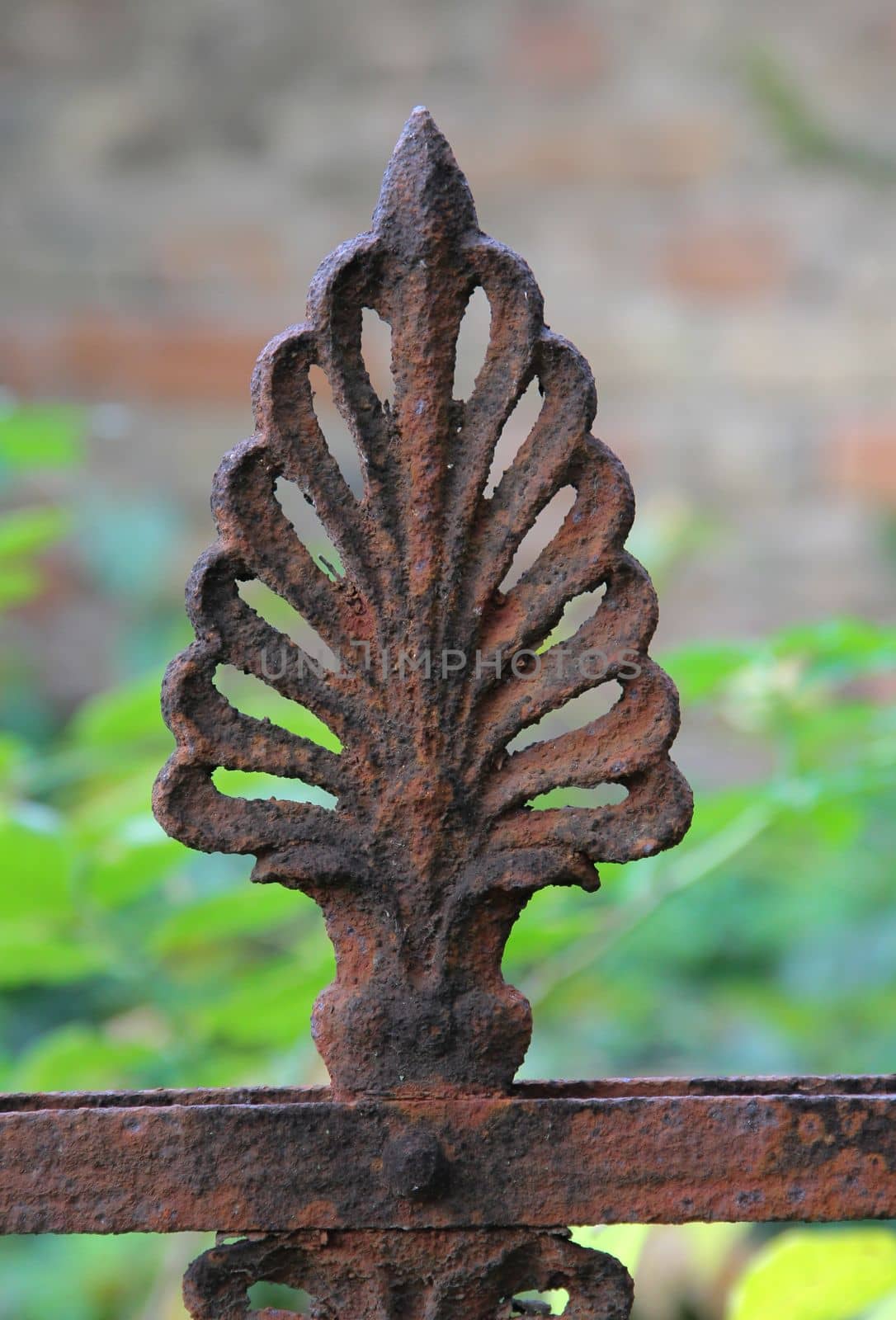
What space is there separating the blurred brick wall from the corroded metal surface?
2132 mm

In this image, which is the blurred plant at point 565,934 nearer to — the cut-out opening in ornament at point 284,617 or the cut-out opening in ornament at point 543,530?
the cut-out opening in ornament at point 284,617

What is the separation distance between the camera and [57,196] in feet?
8.79

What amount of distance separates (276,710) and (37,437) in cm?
35

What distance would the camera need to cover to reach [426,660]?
0.55 m

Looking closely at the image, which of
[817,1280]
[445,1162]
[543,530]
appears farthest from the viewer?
[543,530]

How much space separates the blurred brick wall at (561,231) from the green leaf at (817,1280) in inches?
72.5

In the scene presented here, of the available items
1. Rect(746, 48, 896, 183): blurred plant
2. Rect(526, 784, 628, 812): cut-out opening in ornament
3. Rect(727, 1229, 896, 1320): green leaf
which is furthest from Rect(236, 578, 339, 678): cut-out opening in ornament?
Rect(727, 1229, 896, 1320): green leaf

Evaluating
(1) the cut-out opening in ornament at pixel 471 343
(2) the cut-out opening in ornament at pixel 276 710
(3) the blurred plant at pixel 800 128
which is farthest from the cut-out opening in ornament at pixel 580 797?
(3) the blurred plant at pixel 800 128

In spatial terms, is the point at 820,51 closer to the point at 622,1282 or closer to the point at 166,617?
the point at 166,617

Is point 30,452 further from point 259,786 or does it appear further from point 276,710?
point 259,786

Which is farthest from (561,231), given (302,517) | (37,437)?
(37,437)

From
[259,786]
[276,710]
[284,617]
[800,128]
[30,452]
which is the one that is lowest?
[259,786]

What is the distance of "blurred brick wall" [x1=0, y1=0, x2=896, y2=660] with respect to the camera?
2.65 meters

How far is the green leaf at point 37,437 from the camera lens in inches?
52.9
